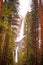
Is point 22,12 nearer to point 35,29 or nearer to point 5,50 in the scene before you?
point 35,29

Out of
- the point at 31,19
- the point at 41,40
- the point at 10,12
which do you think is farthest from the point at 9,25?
the point at 41,40

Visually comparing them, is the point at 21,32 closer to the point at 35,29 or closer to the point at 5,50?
the point at 35,29

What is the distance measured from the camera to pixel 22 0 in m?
1.97

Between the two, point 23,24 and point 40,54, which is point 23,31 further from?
point 40,54

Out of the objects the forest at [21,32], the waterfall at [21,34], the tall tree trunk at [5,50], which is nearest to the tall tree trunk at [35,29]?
the forest at [21,32]

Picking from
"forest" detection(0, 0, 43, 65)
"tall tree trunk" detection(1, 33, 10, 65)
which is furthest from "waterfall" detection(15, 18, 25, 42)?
"tall tree trunk" detection(1, 33, 10, 65)

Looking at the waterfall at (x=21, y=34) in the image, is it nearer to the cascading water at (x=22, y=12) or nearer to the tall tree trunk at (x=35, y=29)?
the cascading water at (x=22, y=12)

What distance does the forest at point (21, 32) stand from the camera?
1.84 meters

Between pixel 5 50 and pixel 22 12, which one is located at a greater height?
pixel 22 12

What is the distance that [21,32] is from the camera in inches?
74.9

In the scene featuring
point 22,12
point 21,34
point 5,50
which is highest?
point 22,12

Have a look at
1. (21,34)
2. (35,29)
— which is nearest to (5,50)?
(21,34)

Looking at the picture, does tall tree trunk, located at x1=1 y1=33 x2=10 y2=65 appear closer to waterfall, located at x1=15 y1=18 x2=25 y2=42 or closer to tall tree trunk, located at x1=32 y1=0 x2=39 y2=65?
waterfall, located at x1=15 y1=18 x2=25 y2=42

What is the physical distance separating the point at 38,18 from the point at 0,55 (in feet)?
2.04
